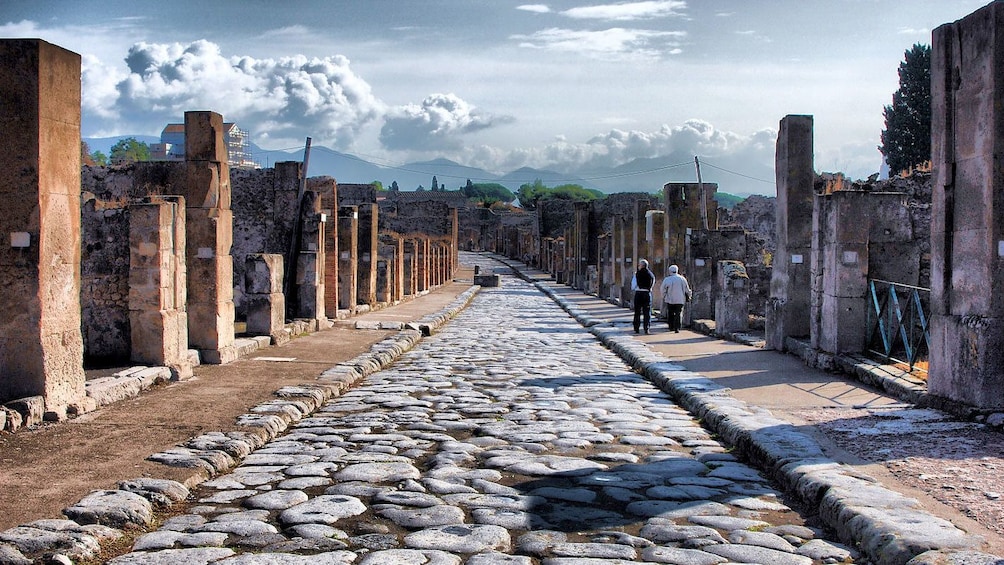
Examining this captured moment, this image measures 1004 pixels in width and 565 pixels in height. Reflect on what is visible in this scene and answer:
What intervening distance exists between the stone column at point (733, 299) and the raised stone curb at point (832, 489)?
263 inches

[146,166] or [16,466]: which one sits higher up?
[146,166]

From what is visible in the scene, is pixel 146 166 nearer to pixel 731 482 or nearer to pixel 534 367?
pixel 534 367

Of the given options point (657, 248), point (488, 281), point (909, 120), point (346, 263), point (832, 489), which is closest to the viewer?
point (832, 489)

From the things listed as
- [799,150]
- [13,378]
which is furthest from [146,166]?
[799,150]

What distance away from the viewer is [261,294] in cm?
1418

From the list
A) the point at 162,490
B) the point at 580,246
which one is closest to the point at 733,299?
the point at 162,490

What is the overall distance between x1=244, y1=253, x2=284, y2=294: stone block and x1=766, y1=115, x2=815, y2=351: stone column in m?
7.66

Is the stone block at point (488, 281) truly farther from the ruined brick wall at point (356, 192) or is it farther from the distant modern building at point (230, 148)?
the ruined brick wall at point (356, 192)

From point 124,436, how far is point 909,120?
48541 mm

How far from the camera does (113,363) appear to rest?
1002cm

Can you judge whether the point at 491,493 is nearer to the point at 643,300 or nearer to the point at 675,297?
the point at 643,300

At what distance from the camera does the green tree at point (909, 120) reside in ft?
156

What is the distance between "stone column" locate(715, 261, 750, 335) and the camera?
1600 cm

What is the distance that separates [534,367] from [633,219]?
16.5 meters
